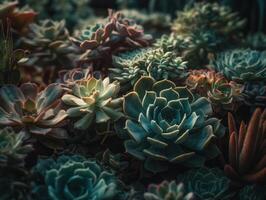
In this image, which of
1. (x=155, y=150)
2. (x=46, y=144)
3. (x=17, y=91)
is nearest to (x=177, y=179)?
(x=155, y=150)

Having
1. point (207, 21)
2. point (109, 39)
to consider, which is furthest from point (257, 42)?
point (109, 39)

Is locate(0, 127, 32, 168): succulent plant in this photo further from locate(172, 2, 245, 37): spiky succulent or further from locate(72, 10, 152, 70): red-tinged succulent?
locate(172, 2, 245, 37): spiky succulent

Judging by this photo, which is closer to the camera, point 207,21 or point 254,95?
point 254,95

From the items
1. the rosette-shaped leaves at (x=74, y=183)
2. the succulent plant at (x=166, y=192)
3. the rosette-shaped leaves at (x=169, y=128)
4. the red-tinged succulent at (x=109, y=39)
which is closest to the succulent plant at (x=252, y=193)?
the rosette-shaped leaves at (x=169, y=128)

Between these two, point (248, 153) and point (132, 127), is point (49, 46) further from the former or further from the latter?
point (248, 153)

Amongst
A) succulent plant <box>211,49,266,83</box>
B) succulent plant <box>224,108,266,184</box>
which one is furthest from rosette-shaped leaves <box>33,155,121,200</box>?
succulent plant <box>211,49,266,83</box>

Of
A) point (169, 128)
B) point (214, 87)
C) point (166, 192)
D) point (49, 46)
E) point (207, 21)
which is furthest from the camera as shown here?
point (207, 21)

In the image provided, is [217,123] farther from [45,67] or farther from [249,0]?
[249,0]
